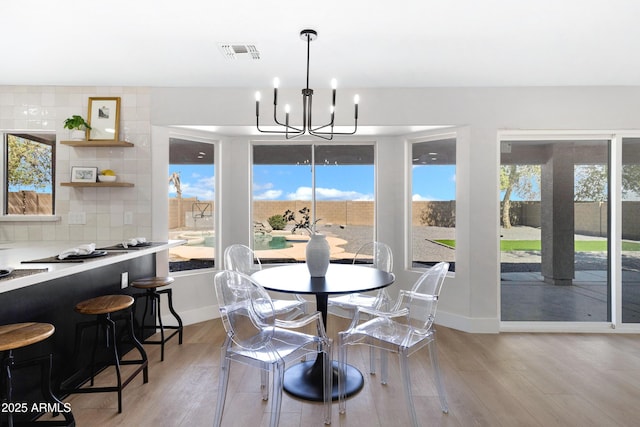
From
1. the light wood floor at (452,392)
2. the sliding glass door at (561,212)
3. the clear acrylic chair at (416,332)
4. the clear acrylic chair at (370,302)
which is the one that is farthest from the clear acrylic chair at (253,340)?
the sliding glass door at (561,212)

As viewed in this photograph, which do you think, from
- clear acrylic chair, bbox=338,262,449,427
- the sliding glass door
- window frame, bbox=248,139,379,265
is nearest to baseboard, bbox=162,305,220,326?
window frame, bbox=248,139,379,265

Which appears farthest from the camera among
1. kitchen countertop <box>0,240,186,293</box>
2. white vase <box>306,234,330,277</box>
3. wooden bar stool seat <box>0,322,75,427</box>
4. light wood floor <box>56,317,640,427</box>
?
white vase <box>306,234,330,277</box>

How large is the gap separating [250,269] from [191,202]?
1315 mm

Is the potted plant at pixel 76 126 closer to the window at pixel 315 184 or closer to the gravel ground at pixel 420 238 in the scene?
the window at pixel 315 184

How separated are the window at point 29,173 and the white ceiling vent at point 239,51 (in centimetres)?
229

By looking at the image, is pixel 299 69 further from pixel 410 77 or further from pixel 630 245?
pixel 630 245

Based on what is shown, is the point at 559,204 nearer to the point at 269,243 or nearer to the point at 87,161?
the point at 269,243

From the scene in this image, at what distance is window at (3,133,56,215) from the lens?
3566 millimetres

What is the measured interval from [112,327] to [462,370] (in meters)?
2.57

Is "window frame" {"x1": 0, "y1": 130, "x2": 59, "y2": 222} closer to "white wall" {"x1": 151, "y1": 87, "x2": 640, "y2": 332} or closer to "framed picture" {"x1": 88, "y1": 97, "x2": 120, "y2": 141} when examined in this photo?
"framed picture" {"x1": 88, "y1": 97, "x2": 120, "y2": 141}

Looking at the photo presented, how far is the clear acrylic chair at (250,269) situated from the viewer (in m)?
2.62

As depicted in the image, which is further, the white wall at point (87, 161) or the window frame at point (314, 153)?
the window frame at point (314, 153)

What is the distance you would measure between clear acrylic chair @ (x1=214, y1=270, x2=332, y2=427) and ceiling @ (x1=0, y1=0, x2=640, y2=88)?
5.81 ft

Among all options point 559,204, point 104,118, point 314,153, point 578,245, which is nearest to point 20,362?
point 104,118
